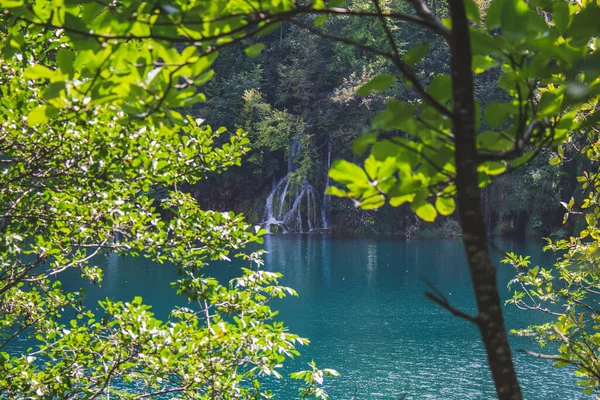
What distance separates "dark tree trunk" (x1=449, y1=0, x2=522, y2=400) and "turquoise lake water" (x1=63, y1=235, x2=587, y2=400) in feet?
33.0

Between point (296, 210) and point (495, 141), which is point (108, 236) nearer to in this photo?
point (495, 141)

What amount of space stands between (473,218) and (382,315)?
1576cm

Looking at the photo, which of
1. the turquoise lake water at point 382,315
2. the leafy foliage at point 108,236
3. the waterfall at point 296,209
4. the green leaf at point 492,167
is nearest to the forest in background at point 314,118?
the waterfall at point 296,209

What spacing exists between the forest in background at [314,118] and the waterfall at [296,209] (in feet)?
0.25

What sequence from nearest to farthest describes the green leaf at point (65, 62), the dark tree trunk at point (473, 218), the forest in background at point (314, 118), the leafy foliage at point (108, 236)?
the dark tree trunk at point (473, 218)
the green leaf at point (65, 62)
the leafy foliage at point (108, 236)
the forest in background at point (314, 118)

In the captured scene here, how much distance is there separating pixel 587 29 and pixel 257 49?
16.7 inches

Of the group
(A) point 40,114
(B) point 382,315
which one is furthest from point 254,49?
(B) point 382,315

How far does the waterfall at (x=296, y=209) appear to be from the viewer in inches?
1264

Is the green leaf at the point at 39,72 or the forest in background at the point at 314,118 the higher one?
the forest in background at the point at 314,118

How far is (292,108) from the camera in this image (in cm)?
3556

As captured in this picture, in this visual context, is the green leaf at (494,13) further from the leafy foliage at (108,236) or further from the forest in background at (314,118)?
the forest in background at (314,118)

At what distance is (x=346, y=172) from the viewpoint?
2.52 feet

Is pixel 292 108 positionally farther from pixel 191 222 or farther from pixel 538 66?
pixel 538 66

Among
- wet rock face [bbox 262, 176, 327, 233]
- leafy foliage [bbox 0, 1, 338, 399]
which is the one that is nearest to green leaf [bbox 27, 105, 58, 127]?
leafy foliage [bbox 0, 1, 338, 399]
